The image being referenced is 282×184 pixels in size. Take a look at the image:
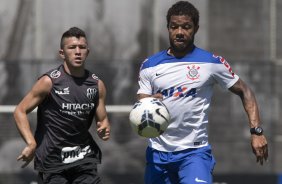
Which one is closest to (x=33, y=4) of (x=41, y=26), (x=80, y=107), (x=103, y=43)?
(x=41, y=26)

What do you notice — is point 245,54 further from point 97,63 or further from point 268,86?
point 97,63

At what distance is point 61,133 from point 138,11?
4382mm

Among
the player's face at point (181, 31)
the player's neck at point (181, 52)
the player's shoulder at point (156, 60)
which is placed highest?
the player's face at point (181, 31)

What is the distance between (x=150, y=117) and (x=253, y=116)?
753 mm

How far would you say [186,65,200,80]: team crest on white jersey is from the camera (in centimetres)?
662

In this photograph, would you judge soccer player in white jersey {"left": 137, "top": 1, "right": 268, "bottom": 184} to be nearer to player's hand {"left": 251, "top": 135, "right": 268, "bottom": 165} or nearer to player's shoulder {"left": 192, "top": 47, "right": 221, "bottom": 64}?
player's shoulder {"left": 192, "top": 47, "right": 221, "bottom": 64}

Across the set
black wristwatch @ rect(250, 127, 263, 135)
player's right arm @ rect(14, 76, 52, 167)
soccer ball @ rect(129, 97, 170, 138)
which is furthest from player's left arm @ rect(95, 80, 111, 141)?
black wristwatch @ rect(250, 127, 263, 135)

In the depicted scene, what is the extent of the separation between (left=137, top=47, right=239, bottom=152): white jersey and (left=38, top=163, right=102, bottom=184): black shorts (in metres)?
0.51

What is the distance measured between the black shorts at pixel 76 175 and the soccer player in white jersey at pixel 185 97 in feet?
1.40

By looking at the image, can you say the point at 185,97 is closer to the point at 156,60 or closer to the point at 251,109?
the point at 156,60

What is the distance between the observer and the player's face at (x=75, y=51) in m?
6.73

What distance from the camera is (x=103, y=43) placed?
10773 millimetres

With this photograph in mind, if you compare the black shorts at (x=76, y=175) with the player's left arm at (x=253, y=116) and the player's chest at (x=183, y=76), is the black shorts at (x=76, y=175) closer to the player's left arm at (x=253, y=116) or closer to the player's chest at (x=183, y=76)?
the player's chest at (x=183, y=76)

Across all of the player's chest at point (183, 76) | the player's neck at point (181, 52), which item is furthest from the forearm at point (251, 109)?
the player's neck at point (181, 52)
